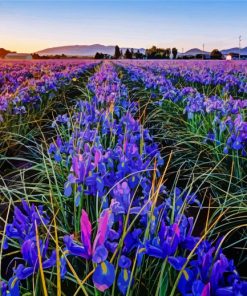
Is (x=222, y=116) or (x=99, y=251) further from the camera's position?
(x=222, y=116)

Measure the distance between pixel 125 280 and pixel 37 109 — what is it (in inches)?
210

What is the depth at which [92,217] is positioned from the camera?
2.13 m

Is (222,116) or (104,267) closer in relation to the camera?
(104,267)

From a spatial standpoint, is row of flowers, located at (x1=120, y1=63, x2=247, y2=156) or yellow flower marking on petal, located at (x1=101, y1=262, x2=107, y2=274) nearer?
yellow flower marking on petal, located at (x1=101, y1=262, x2=107, y2=274)

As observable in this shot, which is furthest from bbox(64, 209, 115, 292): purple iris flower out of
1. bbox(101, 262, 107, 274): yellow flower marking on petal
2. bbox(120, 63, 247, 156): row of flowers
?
bbox(120, 63, 247, 156): row of flowers

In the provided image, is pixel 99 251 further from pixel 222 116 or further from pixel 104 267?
pixel 222 116

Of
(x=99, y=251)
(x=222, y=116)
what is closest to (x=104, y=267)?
(x=99, y=251)

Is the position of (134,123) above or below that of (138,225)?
above

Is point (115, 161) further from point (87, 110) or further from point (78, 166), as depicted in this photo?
point (87, 110)

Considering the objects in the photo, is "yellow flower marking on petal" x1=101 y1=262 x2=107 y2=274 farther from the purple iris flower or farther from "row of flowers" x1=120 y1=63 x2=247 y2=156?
"row of flowers" x1=120 y1=63 x2=247 y2=156

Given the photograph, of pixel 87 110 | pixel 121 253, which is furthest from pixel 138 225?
pixel 87 110

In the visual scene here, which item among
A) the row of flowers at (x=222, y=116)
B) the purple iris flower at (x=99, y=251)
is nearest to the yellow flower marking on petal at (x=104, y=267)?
the purple iris flower at (x=99, y=251)

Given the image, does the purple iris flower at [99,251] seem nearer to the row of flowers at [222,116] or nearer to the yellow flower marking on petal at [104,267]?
the yellow flower marking on petal at [104,267]

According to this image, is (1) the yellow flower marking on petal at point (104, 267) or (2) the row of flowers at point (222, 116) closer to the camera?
(1) the yellow flower marking on petal at point (104, 267)
